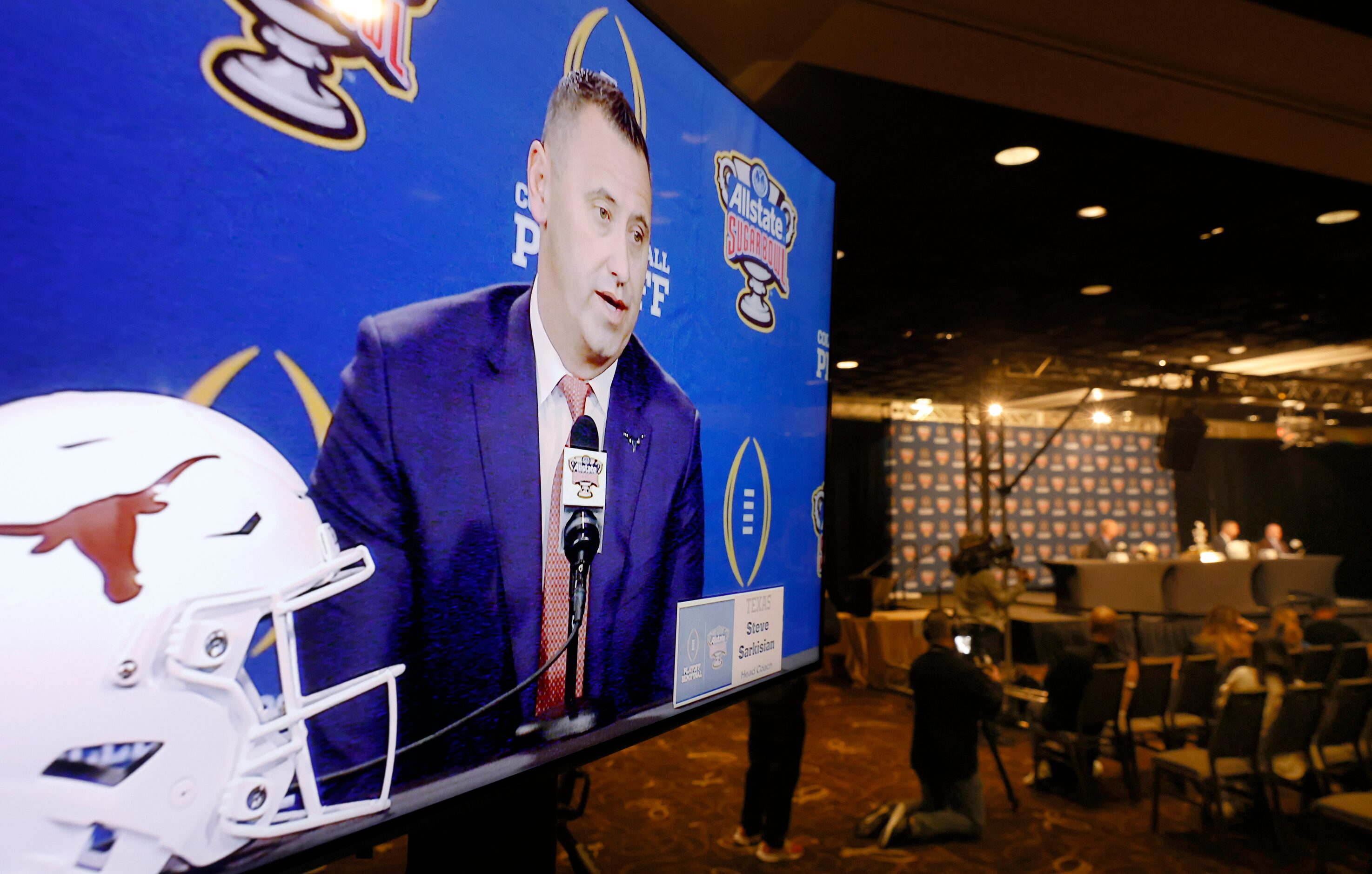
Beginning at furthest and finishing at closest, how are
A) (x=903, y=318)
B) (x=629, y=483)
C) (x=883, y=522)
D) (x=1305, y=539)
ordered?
(x=1305, y=539) → (x=883, y=522) → (x=903, y=318) → (x=629, y=483)

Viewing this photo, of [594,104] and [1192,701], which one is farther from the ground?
[594,104]

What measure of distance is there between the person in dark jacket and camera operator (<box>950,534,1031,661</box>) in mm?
3093

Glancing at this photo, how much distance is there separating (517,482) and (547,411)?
115mm

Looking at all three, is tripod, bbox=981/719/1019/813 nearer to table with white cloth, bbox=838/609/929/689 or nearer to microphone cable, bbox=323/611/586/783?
table with white cloth, bbox=838/609/929/689

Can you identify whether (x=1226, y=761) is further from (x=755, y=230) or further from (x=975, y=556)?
(x=755, y=230)

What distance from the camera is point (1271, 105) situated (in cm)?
362

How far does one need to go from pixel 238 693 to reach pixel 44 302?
0.34 metres

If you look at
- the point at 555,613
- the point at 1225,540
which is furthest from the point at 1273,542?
the point at 555,613

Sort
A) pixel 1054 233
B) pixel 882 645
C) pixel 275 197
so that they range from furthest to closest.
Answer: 1. pixel 882 645
2. pixel 1054 233
3. pixel 275 197

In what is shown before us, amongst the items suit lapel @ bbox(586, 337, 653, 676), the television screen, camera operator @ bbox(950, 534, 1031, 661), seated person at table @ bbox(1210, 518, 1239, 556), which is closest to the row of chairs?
camera operator @ bbox(950, 534, 1031, 661)

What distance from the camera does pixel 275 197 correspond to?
2.17 feet

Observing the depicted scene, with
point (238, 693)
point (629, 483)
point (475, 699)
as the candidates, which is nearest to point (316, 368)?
point (238, 693)

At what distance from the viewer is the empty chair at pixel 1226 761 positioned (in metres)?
3.74

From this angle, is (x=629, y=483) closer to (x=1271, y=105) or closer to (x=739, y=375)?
(x=739, y=375)
